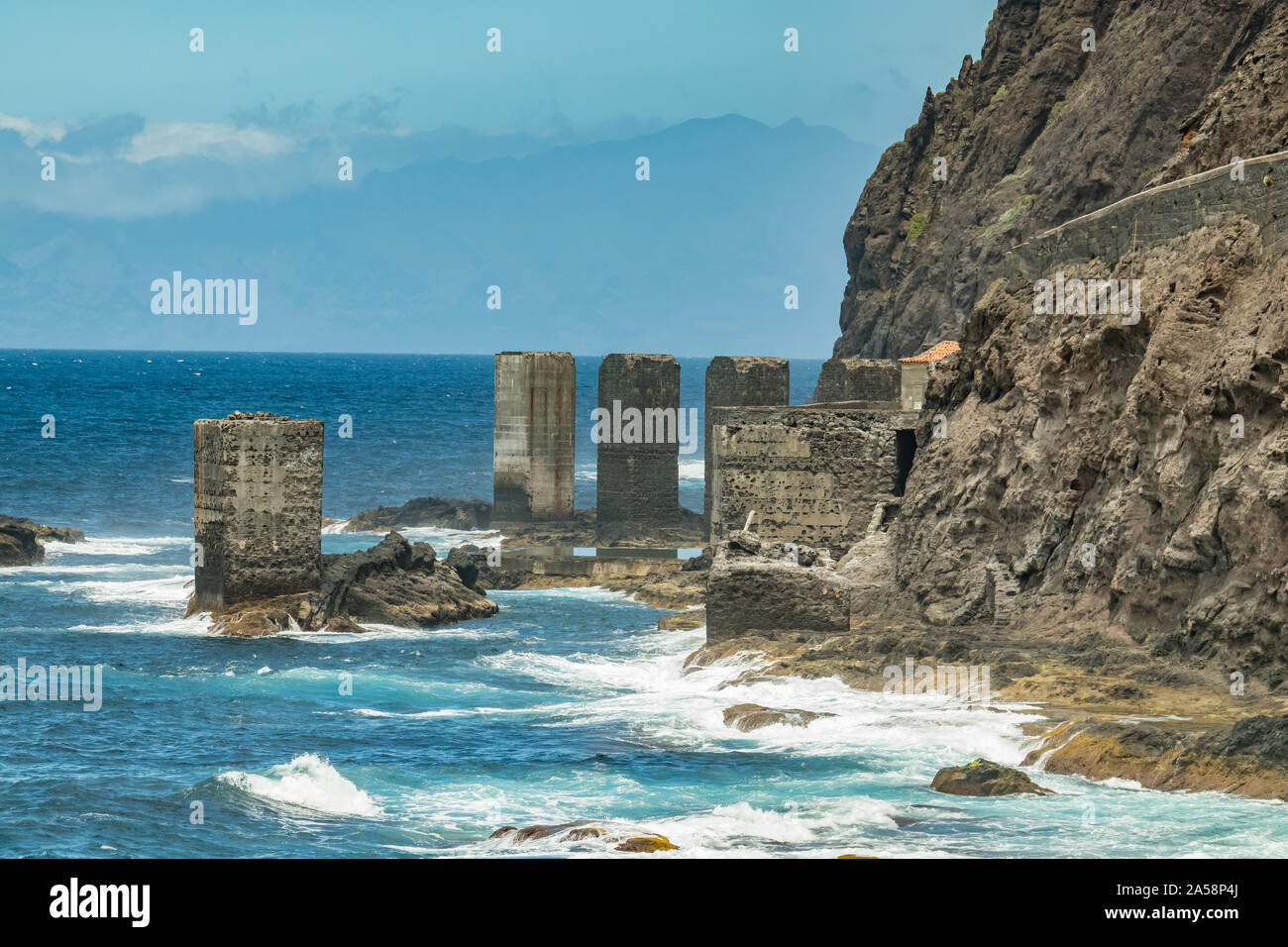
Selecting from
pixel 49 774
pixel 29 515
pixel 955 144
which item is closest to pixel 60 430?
pixel 29 515

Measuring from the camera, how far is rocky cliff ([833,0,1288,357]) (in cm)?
3256

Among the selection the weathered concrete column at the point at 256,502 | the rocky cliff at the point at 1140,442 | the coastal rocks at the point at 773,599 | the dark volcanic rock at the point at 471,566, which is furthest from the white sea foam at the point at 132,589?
the rocky cliff at the point at 1140,442

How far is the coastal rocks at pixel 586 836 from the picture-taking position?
1723 cm

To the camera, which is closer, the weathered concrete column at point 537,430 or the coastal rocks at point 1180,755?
the coastal rocks at point 1180,755

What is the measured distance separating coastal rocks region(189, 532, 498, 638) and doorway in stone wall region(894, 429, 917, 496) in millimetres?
10272

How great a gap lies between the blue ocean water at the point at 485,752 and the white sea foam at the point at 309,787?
0.15 ft

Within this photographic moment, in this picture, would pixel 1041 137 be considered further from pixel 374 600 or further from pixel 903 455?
pixel 374 600

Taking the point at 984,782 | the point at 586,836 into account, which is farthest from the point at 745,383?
the point at 586,836

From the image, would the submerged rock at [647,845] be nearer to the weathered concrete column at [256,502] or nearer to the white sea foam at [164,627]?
the weathered concrete column at [256,502]

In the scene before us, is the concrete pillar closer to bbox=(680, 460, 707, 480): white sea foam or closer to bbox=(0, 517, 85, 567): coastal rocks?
bbox=(0, 517, 85, 567): coastal rocks

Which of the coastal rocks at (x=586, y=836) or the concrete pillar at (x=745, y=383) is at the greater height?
the concrete pillar at (x=745, y=383)

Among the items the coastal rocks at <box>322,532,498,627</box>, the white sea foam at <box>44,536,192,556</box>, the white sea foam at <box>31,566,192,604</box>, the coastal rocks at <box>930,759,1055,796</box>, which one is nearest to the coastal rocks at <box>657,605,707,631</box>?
the coastal rocks at <box>322,532,498,627</box>

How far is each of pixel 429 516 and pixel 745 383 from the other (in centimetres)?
1680
